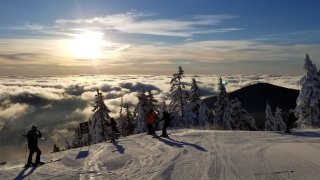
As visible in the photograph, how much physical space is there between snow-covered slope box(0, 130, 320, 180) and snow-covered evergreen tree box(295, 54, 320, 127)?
2197 centimetres

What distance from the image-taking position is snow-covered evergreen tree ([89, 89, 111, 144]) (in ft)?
198

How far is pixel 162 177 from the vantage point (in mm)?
15031

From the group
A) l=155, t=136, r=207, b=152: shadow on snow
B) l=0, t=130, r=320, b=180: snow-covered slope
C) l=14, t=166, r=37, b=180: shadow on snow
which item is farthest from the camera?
l=155, t=136, r=207, b=152: shadow on snow

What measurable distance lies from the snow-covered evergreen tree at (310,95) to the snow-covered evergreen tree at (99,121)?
26609mm

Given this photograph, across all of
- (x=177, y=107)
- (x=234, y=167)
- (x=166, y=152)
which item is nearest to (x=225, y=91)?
(x=177, y=107)

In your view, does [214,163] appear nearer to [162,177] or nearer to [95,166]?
[162,177]

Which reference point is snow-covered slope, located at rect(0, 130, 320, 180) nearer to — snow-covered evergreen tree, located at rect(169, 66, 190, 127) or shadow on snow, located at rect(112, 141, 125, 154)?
shadow on snow, located at rect(112, 141, 125, 154)

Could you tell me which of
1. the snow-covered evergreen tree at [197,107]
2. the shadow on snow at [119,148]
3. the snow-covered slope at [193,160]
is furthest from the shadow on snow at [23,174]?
the snow-covered evergreen tree at [197,107]

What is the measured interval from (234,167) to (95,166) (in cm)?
574

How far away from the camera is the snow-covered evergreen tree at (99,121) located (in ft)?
198

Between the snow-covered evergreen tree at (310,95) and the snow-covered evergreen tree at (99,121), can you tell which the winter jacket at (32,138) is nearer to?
the snow-covered evergreen tree at (310,95)

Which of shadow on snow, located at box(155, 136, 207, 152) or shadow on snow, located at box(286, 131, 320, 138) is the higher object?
shadow on snow, located at box(286, 131, 320, 138)

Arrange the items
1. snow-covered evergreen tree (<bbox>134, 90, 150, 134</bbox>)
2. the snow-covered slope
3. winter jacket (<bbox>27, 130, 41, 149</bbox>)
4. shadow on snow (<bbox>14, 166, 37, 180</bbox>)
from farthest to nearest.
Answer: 1. snow-covered evergreen tree (<bbox>134, 90, 150, 134</bbox>)
2. winter jacket (<bbox>27, 130, 41, 149</bbox>)
3. shadow on snow (<bbox>14, 166, 37, 180</bbox>)
4. the snow-covered slope

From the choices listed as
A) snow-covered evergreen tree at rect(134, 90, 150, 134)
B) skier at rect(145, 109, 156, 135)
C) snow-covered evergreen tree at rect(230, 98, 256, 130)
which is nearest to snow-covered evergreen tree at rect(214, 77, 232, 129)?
snow-covered evergreen tree at rect(230, 98, 256, 130)
